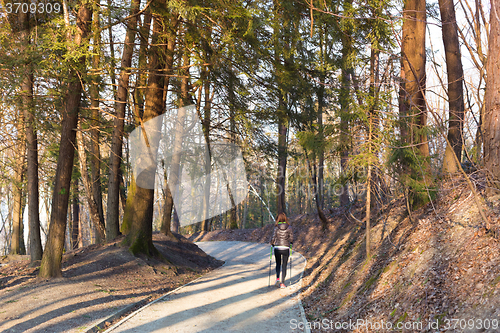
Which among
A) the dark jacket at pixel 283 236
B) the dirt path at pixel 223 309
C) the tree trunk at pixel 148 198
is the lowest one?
the dirt path at pixel 223 309

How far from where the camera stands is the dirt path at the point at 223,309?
19.1 ft

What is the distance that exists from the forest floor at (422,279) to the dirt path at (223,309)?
0.54m

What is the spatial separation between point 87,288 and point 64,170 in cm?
294

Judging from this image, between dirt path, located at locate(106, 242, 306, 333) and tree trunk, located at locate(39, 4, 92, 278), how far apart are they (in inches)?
116

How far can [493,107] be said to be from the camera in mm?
5934

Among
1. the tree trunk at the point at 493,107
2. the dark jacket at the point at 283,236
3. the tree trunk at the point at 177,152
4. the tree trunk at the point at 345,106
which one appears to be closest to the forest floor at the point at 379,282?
the tree trunk at the point at 493,107

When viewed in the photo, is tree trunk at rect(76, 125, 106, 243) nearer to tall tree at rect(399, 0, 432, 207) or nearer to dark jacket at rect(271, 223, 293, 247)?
dark jacket at rect(271, 223, 293, 247)

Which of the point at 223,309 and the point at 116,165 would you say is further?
the point at 116,165

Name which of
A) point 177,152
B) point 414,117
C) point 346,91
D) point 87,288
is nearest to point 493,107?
point 414,117

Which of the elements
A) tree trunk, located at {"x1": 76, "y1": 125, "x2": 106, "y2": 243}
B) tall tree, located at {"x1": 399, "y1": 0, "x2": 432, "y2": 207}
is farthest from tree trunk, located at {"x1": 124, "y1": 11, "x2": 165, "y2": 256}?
tall tree, located at {"x1": 399, "y1": 0, "x2": 432, "y2": 207}

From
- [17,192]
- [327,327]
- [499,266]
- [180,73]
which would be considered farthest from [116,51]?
[499,266]

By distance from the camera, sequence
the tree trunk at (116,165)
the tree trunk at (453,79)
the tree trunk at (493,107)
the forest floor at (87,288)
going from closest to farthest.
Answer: the forest floor at (87,288) < the tree trunk at (493,107) < the tree trunk at (453,79) < the tree trunk at (116,165)

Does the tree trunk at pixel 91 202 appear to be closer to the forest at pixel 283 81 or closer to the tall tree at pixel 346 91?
the forest at pixel 283 81

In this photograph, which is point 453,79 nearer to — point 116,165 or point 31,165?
point 116,165
